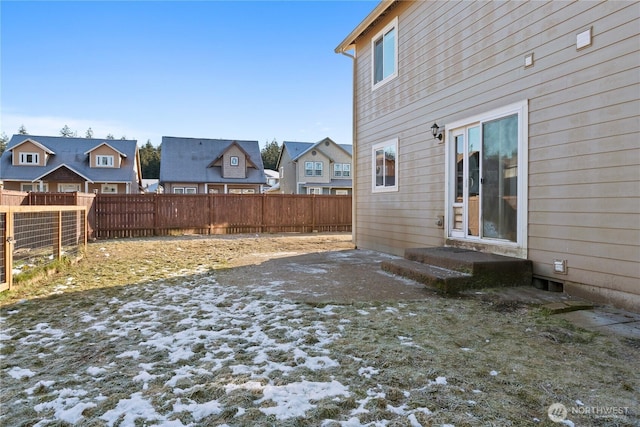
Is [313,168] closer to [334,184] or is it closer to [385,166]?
[334,184]

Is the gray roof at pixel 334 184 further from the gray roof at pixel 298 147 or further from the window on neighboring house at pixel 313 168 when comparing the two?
the gray roof at pixel 298 147

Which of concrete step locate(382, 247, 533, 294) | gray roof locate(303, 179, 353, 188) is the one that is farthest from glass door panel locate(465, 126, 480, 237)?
A: gray roof locate(303, 179, 353, 188)

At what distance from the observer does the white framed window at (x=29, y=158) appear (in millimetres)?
23344

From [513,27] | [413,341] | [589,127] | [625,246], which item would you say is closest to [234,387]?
[413,341]

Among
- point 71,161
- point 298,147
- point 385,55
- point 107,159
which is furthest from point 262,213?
point 71,161

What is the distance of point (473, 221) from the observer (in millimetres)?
5465

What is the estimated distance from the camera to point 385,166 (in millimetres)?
7906

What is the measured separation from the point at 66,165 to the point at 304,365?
86.3 ft

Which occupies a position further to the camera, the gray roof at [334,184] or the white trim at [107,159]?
the gray roof at [334,184]

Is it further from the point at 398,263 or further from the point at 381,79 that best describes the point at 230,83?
the point at 398,263

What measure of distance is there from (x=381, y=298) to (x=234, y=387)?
2.29 m

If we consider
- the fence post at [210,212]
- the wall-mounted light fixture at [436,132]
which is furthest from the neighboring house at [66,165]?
the wall-mounted light fixture at [436,132]

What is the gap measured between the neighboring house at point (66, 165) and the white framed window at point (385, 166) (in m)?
21.1

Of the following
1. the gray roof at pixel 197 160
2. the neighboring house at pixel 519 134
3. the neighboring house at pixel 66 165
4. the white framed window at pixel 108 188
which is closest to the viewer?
the neighboring house at pixel 519 134
